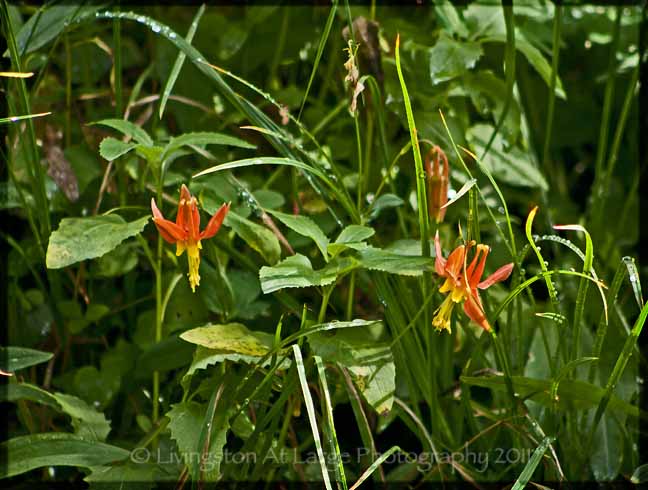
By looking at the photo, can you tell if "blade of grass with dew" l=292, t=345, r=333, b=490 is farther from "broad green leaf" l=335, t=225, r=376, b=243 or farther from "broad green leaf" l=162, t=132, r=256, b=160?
"broad green leaf" l=162, t=132, r=256, b=160

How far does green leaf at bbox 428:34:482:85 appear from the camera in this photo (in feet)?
3.57

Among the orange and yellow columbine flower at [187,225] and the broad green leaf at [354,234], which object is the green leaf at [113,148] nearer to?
the orange and yellow columbine flower at [187,225]

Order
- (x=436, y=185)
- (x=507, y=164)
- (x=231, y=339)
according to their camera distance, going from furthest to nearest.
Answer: (x=507, y=164), (x=436, y=185), (x=231, y=339)

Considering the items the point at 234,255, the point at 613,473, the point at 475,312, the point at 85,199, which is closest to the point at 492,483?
the point at 613,473

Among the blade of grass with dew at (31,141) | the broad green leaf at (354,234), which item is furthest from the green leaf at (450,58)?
the blade of grass with dew at (31,141)

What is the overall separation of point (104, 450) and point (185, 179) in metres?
0.35

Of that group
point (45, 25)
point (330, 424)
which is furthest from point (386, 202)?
point (45, 25)

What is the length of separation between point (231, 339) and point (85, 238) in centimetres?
19

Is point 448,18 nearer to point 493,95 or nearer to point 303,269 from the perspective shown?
point 493,95

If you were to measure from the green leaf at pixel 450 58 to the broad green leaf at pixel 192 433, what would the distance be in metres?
0.49

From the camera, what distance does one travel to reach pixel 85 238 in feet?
3.02

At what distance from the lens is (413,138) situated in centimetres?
85

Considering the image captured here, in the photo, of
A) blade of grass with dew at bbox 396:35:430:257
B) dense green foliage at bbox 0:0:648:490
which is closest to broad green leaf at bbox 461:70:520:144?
dense green foliage at bbox 0:0:648:490

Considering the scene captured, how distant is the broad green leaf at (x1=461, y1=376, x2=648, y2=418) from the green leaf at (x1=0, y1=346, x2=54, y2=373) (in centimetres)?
47
